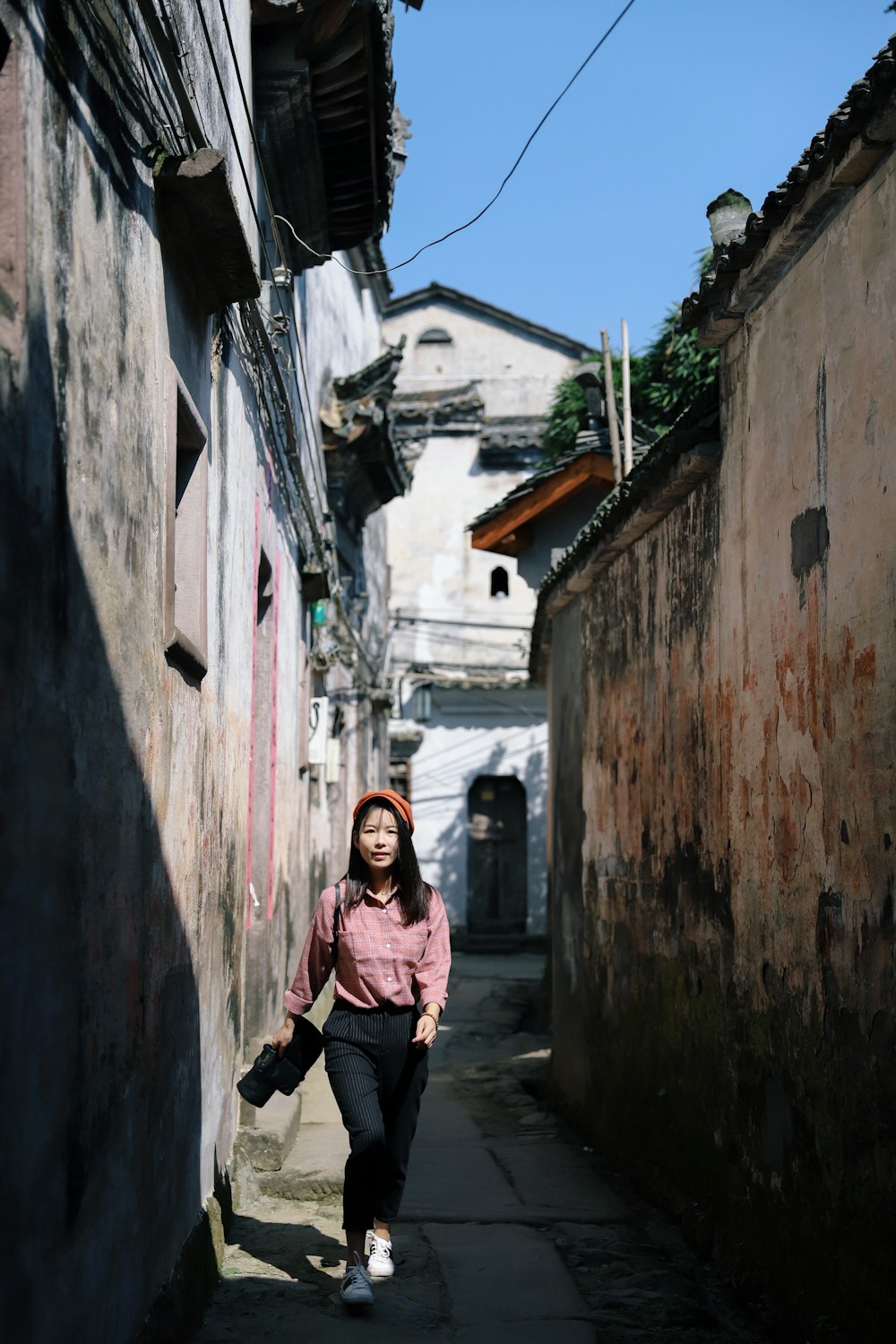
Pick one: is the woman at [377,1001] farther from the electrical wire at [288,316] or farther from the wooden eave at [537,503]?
the wooden eave at [537,503]

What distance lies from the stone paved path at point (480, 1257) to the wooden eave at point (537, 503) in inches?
256

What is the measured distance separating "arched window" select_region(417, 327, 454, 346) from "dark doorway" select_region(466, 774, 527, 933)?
9.70m

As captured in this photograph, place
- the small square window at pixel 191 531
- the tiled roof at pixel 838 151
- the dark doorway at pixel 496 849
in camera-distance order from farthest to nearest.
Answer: the dark doorway at pixel 496 849, the small square window at pixel 191 531, the tiled roof at pixel 838 151

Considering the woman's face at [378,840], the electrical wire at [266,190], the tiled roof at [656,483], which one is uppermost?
the electrical wire at [266,190]

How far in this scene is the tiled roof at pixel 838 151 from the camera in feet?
12.6

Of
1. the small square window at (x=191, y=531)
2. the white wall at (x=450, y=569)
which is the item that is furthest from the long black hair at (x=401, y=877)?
the white wall at (x=450, y=569)

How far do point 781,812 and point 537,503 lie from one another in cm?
938

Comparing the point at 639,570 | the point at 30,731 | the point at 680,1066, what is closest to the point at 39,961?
the point at 30,731

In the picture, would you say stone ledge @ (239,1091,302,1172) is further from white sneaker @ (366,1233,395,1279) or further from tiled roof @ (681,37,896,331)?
tiled roof @ (681,37,896,331)

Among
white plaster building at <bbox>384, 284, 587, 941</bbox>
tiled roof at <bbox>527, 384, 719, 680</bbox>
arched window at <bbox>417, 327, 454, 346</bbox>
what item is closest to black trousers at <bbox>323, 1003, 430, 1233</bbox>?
tiled roof at <bbox>527, 384, 719, 680</bbox>

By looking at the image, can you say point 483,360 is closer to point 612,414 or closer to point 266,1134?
point 612,414

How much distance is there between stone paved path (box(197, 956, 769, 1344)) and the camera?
4605 millimetres

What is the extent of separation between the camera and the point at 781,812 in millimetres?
4891

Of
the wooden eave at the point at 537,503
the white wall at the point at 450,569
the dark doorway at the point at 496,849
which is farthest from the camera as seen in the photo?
the white wall at the point at 450,569
